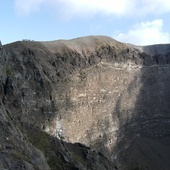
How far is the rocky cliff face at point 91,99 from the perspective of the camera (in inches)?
981

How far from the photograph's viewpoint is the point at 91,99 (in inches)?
1623

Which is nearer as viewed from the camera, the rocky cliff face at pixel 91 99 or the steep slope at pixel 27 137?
the steep slope at pixel 27 137

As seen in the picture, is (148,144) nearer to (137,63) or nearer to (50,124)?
(137,63)

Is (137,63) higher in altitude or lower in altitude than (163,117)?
higher

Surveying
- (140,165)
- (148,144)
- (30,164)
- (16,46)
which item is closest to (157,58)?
(148,144)

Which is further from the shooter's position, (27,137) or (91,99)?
(91,99)

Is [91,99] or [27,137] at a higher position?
[27,137]

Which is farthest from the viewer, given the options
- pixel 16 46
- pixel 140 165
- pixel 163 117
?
pixel 163 117

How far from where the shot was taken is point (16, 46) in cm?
3678

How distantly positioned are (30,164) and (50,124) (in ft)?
64.7

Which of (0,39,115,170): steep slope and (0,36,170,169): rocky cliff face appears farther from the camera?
(0,36,170,169): rocky cliff face

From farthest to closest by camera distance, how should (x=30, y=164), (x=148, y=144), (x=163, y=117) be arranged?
(x=163, y=117)
(x=148, y=144)
(x=30, y=164)

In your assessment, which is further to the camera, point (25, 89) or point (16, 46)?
point (16, 46)

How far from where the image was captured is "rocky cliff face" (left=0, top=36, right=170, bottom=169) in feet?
81.8
